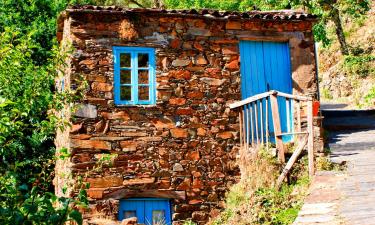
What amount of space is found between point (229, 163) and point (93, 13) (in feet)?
12.0

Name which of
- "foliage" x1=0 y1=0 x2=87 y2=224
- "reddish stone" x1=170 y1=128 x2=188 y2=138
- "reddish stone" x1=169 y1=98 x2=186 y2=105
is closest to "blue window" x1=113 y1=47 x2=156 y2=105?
"reddish stone" x1=169 y1=98 x2=186 y2=105

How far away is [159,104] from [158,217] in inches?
79.0

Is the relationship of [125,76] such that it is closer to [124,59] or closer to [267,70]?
[124,59]

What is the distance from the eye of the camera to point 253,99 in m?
9.45

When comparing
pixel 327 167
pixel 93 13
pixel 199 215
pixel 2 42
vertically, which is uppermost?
pixel 93 13

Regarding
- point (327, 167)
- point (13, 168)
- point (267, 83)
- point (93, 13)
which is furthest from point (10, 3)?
point (13, 168)

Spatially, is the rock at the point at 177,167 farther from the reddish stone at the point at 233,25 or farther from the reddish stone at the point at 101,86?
the reddish stone at the point at 233,25

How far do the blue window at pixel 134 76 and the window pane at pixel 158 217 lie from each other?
76.4 inches

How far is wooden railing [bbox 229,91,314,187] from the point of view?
862 cm

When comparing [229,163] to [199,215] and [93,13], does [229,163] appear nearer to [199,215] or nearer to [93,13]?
[199,215]

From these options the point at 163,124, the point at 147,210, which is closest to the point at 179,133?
the point at 163,124

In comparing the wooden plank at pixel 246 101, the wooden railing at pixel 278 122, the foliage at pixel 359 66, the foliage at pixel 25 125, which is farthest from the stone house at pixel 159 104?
the foliage at pixel 359 66

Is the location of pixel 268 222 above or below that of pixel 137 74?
below

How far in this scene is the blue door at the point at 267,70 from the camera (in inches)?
411
